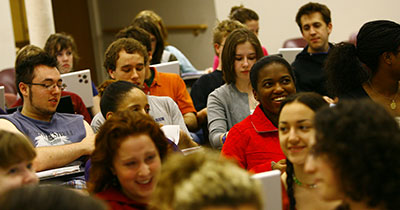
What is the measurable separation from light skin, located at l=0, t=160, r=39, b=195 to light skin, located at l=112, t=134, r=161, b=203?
0.37 meters

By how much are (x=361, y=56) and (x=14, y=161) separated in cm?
197

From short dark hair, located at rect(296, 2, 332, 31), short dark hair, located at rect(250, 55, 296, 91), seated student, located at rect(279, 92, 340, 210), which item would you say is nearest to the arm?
short dark hair, located at rect(250, 55, 296, 91)

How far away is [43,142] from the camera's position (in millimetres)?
2764

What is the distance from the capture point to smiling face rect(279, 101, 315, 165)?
1.83m

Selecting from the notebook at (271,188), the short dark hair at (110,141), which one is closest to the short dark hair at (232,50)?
the short dark hair at (110,141)

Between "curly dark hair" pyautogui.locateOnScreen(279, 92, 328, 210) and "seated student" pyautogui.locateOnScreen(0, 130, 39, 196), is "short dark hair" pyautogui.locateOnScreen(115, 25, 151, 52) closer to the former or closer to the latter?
"curly dark hair" pyautogui.locateOnScreen(279, 92, 328, 210)

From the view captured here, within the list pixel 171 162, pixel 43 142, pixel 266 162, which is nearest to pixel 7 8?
pixel 43 142

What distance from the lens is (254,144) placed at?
240 cm

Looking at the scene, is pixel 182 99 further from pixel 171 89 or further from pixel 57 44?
pixel 57 44

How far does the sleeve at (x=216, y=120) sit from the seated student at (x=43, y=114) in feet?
2.24

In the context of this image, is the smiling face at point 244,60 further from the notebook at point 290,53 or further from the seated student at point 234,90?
the notebook at point 290,53

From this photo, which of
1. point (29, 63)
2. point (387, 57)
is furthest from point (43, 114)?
point (387, 57)

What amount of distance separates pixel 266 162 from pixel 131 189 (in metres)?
0.75

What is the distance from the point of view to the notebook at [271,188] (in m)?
1.49
